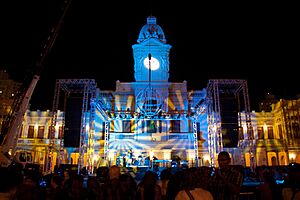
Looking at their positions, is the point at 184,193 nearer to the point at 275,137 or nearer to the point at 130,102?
the point at 130,102

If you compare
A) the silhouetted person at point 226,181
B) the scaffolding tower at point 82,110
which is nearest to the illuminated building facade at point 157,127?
the scaffolding tower at point 82,110

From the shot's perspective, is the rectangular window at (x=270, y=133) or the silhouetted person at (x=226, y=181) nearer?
the silhouetted person at (x=226, y=181)

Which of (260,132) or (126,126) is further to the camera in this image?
(260,132)

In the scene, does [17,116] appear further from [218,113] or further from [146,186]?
[218,113]

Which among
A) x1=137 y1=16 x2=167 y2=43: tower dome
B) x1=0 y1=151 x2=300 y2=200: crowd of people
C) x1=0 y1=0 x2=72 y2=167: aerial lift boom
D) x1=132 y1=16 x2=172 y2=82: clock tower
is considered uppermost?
x1=137 y1=16 x2=167 y2=43: tower dome

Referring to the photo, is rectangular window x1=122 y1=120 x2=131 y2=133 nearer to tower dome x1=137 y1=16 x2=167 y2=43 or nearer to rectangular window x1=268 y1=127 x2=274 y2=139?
tower dome x1=137 y1=16 x2=167 y2=43

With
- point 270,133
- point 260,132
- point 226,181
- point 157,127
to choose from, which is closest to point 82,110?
point 157,127

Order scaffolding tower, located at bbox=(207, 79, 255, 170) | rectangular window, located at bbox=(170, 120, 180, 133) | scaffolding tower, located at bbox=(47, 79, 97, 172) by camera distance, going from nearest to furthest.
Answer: scaffolding tower, located at bbox=(47, 79, 97, 172)
scaffolding tower, located at bbox=(207, 79, 255, 170)
rectangular window, located at bbox=(170, 120, 180, 133)

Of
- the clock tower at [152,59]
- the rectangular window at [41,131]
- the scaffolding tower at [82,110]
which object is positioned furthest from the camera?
the clock tower at [152,59]

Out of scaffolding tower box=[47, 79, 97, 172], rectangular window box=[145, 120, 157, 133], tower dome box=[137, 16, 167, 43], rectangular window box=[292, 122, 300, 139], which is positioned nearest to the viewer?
scaffolding tower box=[47, 79, 97, 172]

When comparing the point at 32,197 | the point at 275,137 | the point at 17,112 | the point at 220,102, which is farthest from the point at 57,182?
the point at 275,137

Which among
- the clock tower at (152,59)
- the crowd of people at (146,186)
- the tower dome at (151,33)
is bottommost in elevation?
the crowd of people at (146,186)

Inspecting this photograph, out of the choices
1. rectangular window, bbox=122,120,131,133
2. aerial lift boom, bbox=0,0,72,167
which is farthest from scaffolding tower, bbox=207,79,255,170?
aerial lift boom, bbox=0,0,72,167

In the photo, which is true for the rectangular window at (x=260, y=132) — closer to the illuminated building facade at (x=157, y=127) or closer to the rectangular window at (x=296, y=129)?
the illuminated building facade at (x=157, y=127)
